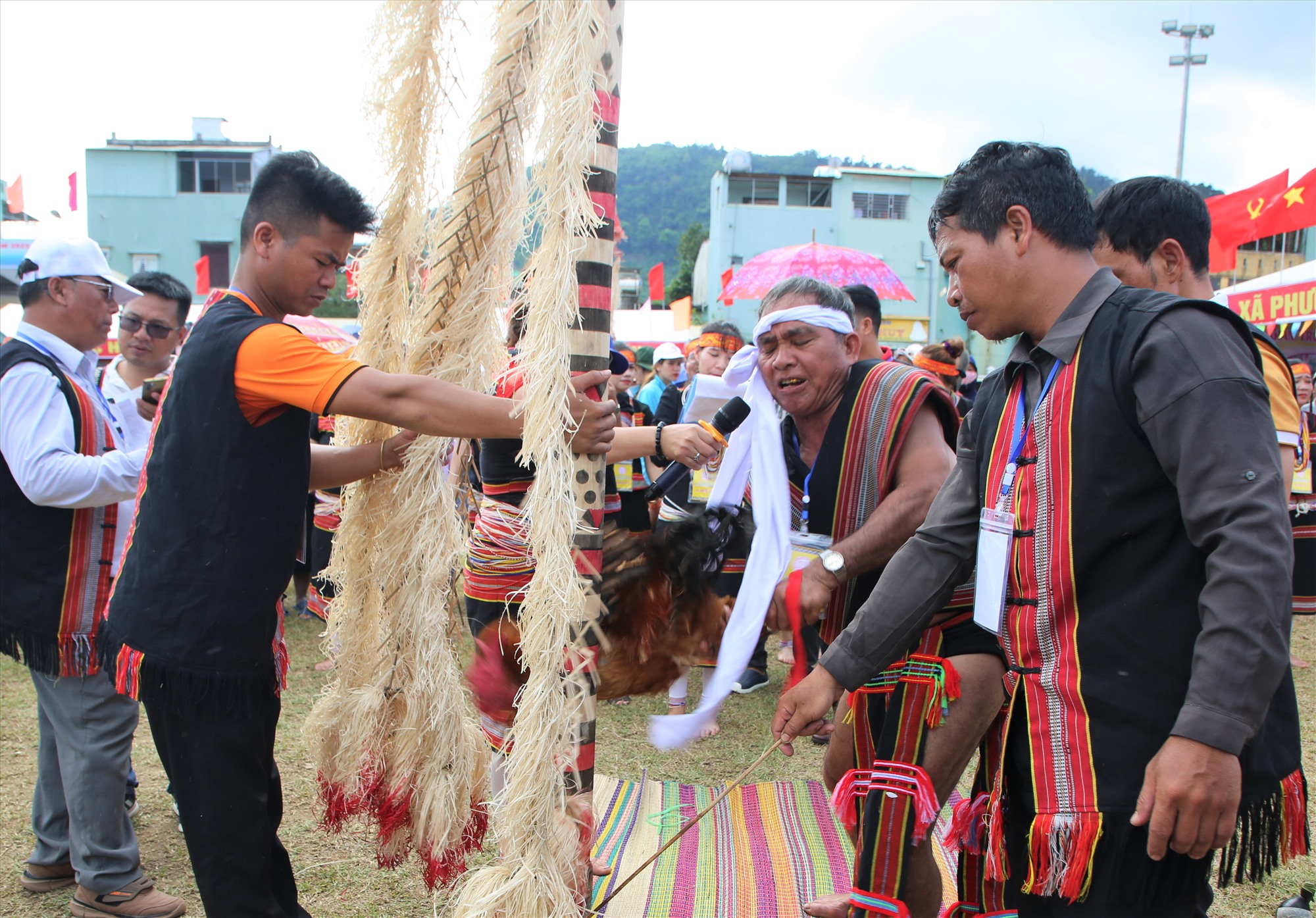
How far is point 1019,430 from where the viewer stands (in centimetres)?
181

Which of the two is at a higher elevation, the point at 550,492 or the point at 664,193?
the point at 664,193

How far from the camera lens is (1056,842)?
1.61 metres

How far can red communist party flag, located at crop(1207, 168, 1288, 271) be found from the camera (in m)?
8.08

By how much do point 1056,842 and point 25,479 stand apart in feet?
9.93

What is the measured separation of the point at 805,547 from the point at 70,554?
2.46m

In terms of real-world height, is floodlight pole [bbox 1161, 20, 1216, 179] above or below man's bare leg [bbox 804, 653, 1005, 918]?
above

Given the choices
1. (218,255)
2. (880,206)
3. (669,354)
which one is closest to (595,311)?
(669,354)

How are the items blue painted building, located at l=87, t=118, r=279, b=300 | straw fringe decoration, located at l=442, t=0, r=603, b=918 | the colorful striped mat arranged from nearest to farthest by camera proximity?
straw fringe decoration, located at l=442, t=0, r=603, b=918 → the colorful striped mat → blue painted building, located at l=87, t=118, r=279, b=300

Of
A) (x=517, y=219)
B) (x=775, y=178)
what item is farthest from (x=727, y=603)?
(x=775, y=178)

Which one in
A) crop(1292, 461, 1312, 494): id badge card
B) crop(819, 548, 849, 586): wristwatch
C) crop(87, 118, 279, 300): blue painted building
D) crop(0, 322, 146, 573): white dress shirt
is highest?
crop(87, 118, 279, 300): blue painted building

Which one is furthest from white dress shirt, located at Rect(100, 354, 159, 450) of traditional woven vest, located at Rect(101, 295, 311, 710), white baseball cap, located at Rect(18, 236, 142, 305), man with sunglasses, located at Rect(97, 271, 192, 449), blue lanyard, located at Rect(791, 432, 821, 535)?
blue lanyard, located at Rect(791, 432, 821, 535)

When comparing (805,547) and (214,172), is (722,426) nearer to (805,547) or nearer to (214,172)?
(805,547)

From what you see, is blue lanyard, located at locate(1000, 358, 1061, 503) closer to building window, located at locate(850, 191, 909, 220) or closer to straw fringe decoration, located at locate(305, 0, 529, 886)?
straw fringe decoration, located at locate(305, 0, 529, 886)

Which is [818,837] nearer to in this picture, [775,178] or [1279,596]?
[1279,596]
